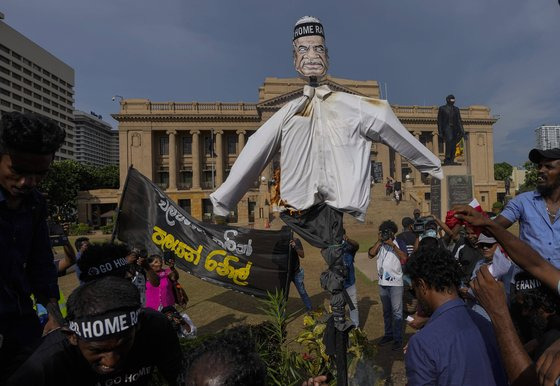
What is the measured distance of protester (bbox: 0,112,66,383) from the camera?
6.05 ft

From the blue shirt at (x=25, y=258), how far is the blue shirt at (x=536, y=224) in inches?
135

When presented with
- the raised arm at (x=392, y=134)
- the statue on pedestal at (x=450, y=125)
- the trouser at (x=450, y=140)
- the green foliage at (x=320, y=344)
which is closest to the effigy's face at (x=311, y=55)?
the raised arm at (x=392, y=134)

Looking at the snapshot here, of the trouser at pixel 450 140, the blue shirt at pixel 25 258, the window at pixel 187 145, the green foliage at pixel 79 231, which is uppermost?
the window at pixel 187 145

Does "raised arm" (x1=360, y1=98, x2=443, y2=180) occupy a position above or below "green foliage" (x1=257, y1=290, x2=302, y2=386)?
above

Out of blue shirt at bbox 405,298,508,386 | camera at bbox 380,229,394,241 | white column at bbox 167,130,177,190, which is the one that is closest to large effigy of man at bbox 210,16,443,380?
blue shirt at bbox 405,298,508,386

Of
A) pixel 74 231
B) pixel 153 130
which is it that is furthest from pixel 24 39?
pixel 74 231

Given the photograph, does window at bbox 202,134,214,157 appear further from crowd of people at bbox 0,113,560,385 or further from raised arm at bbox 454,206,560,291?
raised arm at bbox 454,206,560,291

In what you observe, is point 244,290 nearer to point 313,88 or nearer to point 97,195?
point 313,88

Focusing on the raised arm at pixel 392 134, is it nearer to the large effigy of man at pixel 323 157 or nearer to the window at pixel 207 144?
the large effigy of man at pixel 323 157

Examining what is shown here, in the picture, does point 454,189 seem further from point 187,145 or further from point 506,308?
point 187,145

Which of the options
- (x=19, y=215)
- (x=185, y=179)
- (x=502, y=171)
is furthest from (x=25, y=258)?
(x=502, y=171)

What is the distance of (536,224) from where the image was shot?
2941 millimetres

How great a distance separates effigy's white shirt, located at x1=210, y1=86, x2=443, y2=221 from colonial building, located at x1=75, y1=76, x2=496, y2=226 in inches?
1678

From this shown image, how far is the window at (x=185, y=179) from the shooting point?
2023 inches
